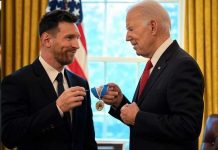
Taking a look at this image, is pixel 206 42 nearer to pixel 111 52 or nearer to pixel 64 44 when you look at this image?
pixel 111 52

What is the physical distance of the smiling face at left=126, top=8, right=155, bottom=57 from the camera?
2.04 metres

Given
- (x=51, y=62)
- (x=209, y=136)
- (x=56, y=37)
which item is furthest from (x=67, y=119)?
(x=209, y=136)

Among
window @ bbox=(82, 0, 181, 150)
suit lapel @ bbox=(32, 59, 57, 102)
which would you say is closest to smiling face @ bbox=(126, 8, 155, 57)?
suit lapel @ bbox=(32, 59, 57, 102)

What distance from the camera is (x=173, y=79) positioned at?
1.84 m

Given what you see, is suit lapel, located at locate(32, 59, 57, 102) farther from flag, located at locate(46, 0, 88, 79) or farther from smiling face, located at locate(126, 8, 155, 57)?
flag, located at locate(46, 0, 88, 79)

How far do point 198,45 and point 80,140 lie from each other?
2586 millimetres

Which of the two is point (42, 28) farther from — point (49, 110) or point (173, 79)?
point (173, 79)

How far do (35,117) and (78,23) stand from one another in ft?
7.40

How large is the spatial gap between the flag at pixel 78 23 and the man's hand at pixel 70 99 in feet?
6.81

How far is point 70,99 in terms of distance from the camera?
188 centimetres

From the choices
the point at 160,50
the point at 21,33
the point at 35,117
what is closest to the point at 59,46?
the point at 35,117

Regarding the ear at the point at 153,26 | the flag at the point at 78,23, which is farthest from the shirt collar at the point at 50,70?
the flag at the point at 78,23

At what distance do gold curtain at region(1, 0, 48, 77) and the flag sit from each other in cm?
46

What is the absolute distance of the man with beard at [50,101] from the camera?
1908 millimetres
